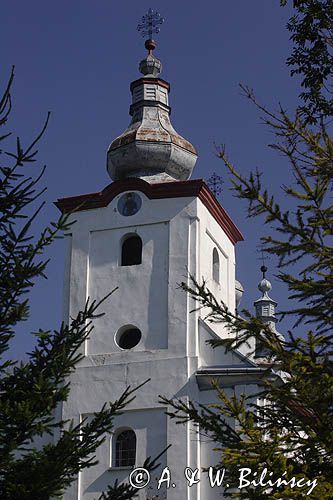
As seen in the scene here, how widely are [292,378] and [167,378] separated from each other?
12687 mm

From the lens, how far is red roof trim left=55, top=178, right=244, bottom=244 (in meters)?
22.9

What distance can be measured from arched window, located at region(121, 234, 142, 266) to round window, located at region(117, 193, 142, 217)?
22.8 inches

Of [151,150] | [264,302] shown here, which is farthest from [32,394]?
[264,302]

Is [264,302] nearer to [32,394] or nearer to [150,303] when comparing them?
[150,303]

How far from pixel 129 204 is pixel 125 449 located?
560 centimetres

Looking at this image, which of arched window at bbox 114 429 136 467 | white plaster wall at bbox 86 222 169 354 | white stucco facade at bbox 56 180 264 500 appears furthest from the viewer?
white plaster wall at bbox 86 222 169 354

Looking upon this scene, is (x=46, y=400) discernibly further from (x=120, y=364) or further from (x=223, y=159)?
(x=120, y=364)

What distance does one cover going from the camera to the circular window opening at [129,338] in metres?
22.2

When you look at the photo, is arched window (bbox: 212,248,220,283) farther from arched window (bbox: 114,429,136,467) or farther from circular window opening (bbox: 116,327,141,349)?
arched window (bbox: 114,429,136,467)

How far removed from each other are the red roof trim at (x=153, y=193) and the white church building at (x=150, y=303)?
2 cm

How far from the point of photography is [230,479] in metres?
9.02

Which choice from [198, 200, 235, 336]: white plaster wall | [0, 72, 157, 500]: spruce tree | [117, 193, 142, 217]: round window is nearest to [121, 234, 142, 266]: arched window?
[117, 193, 142, 217]: round window

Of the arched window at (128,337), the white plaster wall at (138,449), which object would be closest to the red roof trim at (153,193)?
the arched window at (128,337)

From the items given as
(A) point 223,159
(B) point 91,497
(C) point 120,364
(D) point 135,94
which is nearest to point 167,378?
(C) point 120,364
